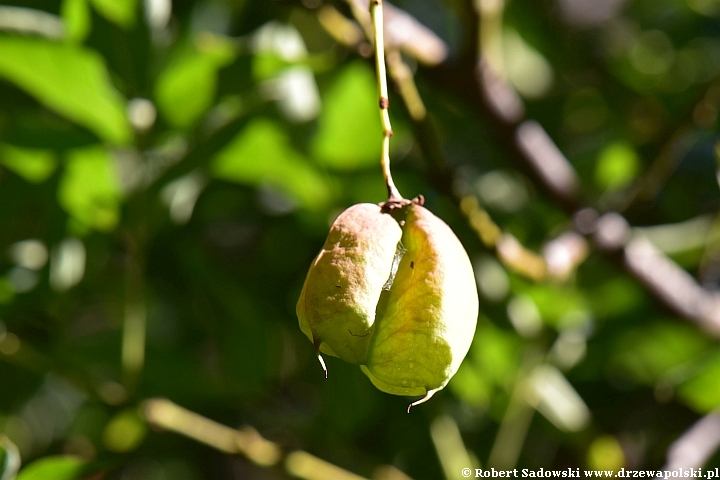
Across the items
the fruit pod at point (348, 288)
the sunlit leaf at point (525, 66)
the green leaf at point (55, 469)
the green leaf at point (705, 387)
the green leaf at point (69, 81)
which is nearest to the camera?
the fruit pod at point (348, 288)

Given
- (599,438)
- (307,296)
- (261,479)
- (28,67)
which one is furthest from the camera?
(261,479)

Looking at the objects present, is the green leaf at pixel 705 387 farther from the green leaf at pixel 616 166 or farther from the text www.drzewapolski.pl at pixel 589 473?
the green leaf at pixel 616 166

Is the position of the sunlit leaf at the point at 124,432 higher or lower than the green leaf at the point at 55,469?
lower

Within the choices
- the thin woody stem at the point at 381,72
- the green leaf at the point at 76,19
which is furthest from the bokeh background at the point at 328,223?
the thin woody stem at the point at 381,72

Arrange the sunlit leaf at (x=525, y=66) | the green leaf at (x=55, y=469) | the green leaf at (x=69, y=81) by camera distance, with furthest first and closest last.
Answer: the sunlit leaf at (x=525, y=66), the green leaf at (x=69, y=81), the green leaf at (x=55, y=469)

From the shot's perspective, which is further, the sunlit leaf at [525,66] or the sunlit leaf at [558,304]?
the sunlit leaf at [525,66]

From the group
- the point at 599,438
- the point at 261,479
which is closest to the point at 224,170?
the point at 599,438

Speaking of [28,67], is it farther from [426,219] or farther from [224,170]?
[426,219]
